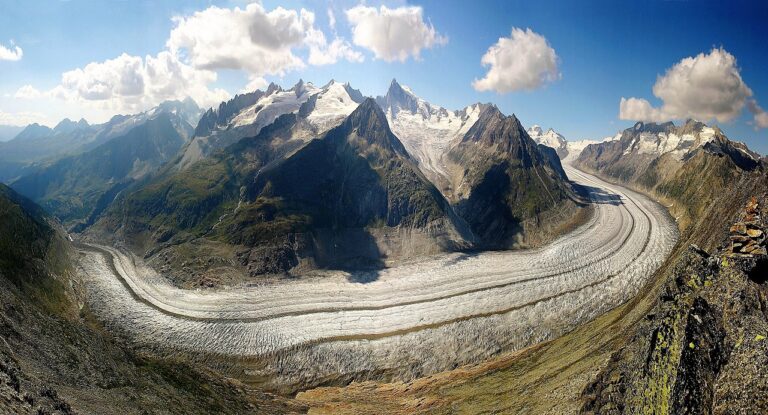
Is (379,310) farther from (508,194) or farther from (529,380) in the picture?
(508,194)

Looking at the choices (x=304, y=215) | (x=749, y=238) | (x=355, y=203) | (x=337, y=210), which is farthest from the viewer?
(x=355, y=203)

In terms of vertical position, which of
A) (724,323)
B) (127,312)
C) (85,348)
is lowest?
(127,312)

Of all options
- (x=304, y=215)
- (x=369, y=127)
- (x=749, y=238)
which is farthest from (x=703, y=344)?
(x=369, y=127)

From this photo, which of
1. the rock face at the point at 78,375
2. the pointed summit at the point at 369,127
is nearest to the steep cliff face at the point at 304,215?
the pointed summit at the point at 369,127

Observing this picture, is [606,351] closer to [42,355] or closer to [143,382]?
[143,382]

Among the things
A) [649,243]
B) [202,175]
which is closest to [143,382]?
[649,243]

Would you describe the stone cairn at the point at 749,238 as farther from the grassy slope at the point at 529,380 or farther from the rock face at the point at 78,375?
the rock face at the point at 78,375

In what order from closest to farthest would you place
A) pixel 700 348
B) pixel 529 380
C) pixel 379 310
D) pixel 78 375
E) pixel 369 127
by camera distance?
pixel 700 348 → pixel 78 375 → pixel 529 380 → pixel 379 310 → pixel 369 127

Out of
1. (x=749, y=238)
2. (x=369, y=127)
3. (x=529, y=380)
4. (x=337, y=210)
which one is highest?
(x=369, y=127)

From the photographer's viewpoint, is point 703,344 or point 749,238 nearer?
point 703,344
